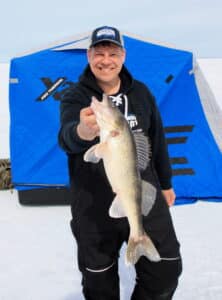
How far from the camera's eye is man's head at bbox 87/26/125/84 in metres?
2.13

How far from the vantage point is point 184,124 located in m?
5.23

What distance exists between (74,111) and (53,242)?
2.34 meters

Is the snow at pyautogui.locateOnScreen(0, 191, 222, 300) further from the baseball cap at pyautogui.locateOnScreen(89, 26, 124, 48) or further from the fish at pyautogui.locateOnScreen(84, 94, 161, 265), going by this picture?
the baseball cap at pyautogui.locateOnScreen(89, 26, 124, 48)

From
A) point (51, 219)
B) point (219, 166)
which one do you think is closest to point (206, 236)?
point (219, 166)

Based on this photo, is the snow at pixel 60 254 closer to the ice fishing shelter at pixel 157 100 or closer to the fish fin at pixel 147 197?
the ice fishing shelter at pixel 157 100

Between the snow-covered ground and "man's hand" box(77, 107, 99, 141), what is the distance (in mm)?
1712

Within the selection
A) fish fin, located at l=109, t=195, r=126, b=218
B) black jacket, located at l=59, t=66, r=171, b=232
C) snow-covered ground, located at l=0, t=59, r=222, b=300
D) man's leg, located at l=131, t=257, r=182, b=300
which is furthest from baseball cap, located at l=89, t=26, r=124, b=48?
snow-covered ground, located at l=0, t=59, r=222, b=300

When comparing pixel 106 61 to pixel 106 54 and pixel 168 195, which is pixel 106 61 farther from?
pixel 168 195

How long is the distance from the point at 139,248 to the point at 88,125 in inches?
24.3

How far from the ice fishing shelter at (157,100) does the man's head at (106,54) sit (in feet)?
9.51

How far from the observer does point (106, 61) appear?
2.13 m

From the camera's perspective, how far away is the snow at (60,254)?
3.25m

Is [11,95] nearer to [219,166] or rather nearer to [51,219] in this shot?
[51,219]

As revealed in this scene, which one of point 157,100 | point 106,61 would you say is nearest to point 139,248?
point 106,61
